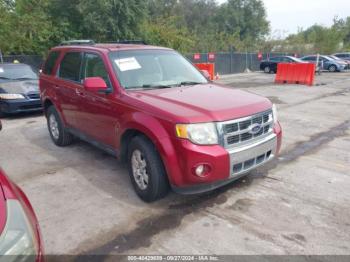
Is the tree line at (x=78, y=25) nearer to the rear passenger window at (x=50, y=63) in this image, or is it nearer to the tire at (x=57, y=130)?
the rear passenger window at (x=50, y=63)

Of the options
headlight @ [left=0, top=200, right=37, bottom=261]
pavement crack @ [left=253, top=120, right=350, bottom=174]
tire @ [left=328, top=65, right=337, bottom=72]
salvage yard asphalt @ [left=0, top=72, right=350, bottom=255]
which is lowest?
tire @ [left=328, top=65, right=337, bottom=72]

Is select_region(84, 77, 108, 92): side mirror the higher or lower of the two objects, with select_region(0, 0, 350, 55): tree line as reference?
lower

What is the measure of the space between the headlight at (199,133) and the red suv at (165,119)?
0.01 metres

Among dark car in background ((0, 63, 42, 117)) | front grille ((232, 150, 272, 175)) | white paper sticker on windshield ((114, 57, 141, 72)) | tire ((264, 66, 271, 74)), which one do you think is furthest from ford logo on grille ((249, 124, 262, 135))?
tire ((264, 66, 271, 74))

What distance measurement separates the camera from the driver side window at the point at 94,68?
14.2 feet

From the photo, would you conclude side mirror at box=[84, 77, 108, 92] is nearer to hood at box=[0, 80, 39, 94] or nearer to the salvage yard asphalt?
the salvage yard asphalt

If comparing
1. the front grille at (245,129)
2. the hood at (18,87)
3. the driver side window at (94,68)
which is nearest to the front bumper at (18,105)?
the hood at (18,87)

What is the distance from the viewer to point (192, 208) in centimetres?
371

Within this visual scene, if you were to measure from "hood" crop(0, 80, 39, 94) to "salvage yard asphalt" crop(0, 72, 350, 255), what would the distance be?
3.36 meters

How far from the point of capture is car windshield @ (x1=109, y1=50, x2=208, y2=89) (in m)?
4.25

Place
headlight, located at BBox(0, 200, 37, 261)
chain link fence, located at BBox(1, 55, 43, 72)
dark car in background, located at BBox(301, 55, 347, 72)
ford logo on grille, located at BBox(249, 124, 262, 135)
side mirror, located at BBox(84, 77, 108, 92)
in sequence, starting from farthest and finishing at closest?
1. dark car in background, located at BBox(301, 55, 347, 72)
2. chain link fence, located at BBox(1, 55, 43, 72)
3. side mirror, located at BBox(84, 77, 108, 92)
4. ford logo on grille, located at BBox(249, 124, 262, 135)
5. headlight, located at BBox(0, 200, 37, 261)

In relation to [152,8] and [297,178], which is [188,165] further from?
[152,8]

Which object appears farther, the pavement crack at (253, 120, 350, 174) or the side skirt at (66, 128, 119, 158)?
the pavement crack at (253, 120, 350, 174)

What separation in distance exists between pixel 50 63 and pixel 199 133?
13.4 feet
